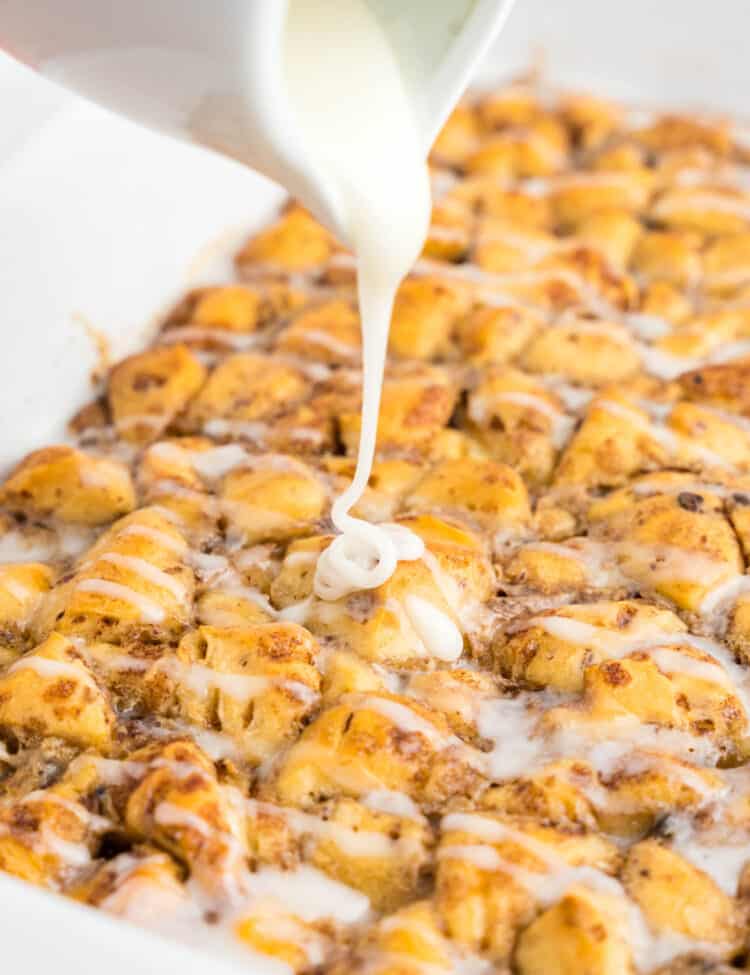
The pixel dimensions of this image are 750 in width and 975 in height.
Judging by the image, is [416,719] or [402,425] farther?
[402,425]

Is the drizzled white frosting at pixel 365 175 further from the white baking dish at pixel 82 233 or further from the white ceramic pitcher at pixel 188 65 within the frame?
the white baking dish at pixel 82 233

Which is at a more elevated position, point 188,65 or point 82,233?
point 188,65

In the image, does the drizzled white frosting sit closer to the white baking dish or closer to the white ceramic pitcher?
the white ceramic pitcher

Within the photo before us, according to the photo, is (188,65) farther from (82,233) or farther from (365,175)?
(82,233)

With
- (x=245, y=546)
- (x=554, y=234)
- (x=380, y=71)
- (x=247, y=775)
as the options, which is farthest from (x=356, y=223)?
(x=554, y=234)

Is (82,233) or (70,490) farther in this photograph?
(82,233)

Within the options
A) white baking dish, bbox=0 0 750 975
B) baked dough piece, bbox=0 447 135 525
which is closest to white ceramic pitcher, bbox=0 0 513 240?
baked dough piece, bbox=0 447 135 525

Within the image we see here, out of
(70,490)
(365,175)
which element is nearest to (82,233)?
(70,490)

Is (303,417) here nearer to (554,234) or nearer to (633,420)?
(633,420)

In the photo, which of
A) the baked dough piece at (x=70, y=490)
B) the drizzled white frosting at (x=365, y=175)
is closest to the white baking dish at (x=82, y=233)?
the baked dough piece at (x=70, y=490)
